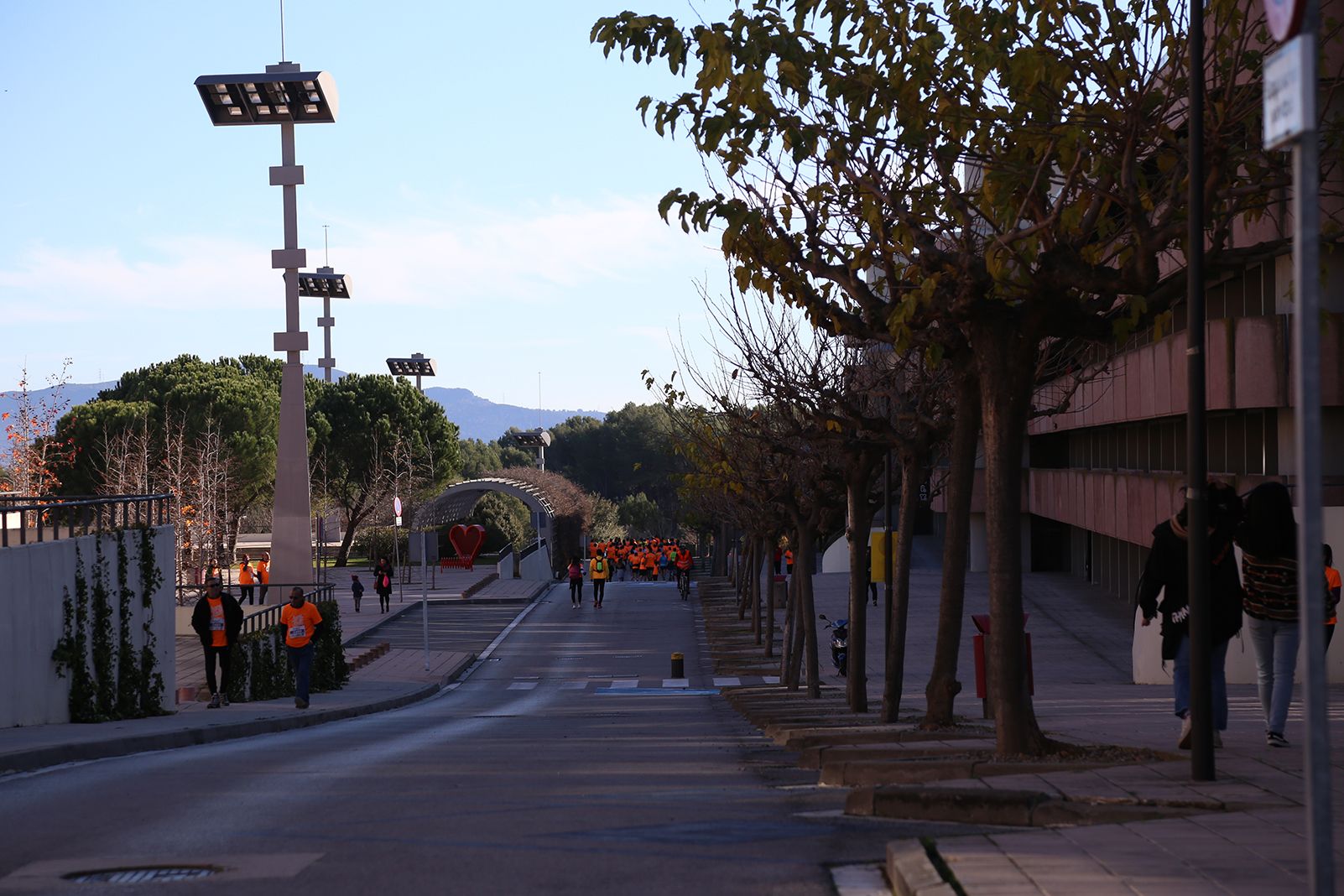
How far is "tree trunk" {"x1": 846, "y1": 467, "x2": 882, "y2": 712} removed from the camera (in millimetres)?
19031

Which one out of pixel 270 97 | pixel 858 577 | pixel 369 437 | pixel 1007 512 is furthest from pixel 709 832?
pixel 369 437

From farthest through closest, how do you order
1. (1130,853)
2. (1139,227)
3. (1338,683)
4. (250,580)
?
(250,580)
(1338,683)
(1139,227)
(1130,853)

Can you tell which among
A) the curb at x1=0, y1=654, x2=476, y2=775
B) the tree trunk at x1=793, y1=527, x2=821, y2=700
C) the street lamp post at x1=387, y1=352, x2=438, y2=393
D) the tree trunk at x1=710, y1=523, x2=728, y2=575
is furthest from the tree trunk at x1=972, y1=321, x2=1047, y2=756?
the street lamp post at x1=387, y1=352, x2=438, y2=393

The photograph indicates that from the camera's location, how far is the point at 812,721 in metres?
17.7

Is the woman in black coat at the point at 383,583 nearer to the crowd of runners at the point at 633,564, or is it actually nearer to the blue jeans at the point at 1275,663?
the crowd of runners at the point at 633,564

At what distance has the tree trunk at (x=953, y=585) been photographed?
12992mm

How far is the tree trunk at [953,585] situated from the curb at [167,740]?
7390 millimetres

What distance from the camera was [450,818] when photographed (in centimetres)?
864

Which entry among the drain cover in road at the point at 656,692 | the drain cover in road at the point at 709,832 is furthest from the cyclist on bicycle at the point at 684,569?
the drain cover in road at the point at 709,832

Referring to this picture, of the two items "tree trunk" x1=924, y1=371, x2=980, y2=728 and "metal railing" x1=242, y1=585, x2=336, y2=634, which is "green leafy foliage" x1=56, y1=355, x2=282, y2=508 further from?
"tree trunk" x1=924, y1=371, x2=980, y2=728

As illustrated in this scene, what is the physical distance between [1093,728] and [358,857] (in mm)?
7816

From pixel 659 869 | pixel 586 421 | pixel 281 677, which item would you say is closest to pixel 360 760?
pixel 659 869

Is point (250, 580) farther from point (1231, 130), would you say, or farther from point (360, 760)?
point (1231, 130)

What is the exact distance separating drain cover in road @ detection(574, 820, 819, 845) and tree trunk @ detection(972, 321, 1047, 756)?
7.65ft
